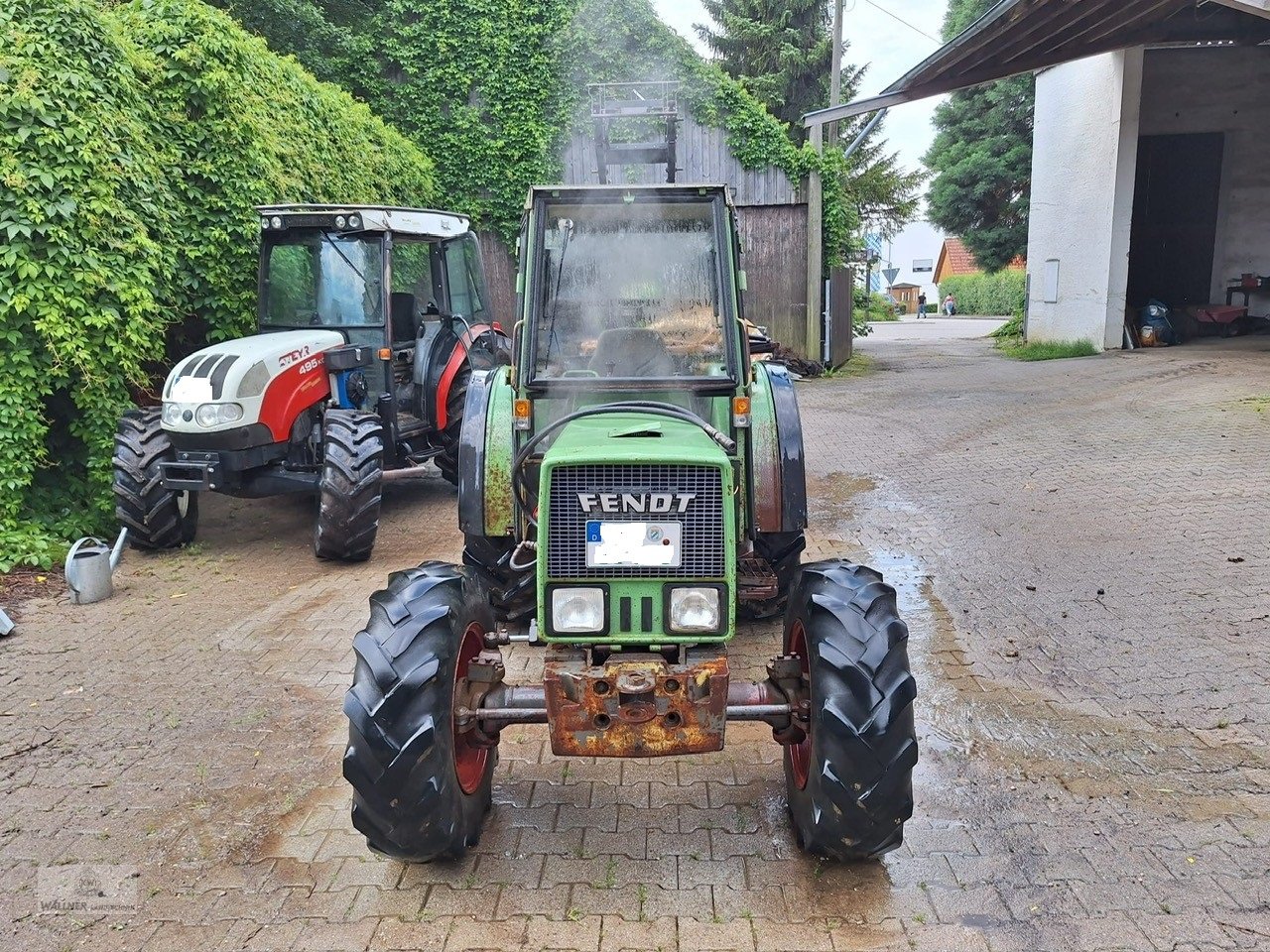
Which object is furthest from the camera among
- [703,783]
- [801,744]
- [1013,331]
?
[1013,331]

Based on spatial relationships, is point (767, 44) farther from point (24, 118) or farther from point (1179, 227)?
point (24, 118)

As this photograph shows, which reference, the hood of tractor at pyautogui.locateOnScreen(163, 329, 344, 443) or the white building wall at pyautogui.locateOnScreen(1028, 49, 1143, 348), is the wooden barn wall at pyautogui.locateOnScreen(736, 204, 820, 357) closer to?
the white building wall at pyautogui.locateOnScreen(1028, 49, 1143, 348)

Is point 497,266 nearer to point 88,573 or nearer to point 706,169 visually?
point 706,169

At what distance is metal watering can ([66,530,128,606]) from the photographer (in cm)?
610

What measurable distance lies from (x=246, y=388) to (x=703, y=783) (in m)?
4.46

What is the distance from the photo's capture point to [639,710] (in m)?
3.05

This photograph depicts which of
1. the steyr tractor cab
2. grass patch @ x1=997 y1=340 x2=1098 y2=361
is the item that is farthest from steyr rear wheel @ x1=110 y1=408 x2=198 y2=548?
grass patch @ x1=997 y1=340 x2=1098 y2=361

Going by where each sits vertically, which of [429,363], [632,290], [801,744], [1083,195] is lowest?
[801,744]

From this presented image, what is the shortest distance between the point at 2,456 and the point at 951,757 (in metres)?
6.37

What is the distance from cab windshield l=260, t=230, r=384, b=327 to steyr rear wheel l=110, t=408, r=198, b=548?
1436 millimetres

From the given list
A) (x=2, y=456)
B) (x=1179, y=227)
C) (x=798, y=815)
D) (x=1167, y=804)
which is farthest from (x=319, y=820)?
(x=1179, y=227)

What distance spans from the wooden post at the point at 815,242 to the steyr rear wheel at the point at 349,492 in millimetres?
11014

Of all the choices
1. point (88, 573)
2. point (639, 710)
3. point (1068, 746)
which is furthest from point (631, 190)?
point (88, 573)

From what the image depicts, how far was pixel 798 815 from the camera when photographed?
337 cm
